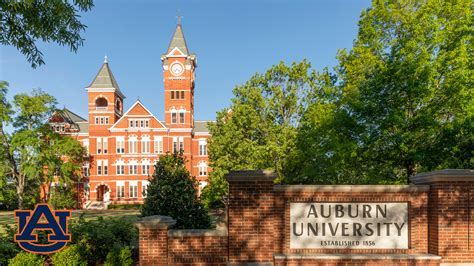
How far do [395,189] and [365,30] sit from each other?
1281 cm

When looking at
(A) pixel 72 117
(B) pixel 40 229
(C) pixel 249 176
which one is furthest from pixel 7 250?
(A) pixel 72 117

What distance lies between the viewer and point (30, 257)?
8789mm

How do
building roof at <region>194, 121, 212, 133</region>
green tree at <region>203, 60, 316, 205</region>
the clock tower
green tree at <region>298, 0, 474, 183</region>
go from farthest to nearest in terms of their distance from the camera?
building roof at <region>194, 121, 212, 133</region>
the clock tower
green tree at <region>203, 60, 316, 205</region>
green tree at <region>298, 0, 474, 183</region>

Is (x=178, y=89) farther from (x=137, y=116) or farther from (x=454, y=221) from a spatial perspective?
(x=454, y=221)

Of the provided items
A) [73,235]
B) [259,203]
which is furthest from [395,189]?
[73,235]

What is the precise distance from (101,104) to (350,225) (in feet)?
171

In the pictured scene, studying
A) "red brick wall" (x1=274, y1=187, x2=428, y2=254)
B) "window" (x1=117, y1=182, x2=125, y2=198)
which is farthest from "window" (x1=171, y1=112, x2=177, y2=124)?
"red brick wall" (x1=274, y1=187, x2=428, y2=254)

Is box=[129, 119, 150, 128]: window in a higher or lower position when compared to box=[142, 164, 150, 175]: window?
higher

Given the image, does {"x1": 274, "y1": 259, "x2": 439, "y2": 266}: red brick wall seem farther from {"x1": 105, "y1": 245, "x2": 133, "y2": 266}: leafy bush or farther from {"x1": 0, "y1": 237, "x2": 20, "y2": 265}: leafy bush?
{"x1": 0, "y1": 237, "x2": 20, "y2": 265}: leafy bush

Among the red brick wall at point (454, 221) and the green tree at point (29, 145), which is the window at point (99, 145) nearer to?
the green tree at point (29, 145)

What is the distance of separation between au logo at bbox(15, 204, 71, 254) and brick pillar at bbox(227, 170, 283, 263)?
4727mm

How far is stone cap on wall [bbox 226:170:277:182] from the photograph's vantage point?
27.1 feet

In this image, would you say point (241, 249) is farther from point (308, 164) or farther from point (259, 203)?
point (308, 164)

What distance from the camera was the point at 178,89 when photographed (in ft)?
168
